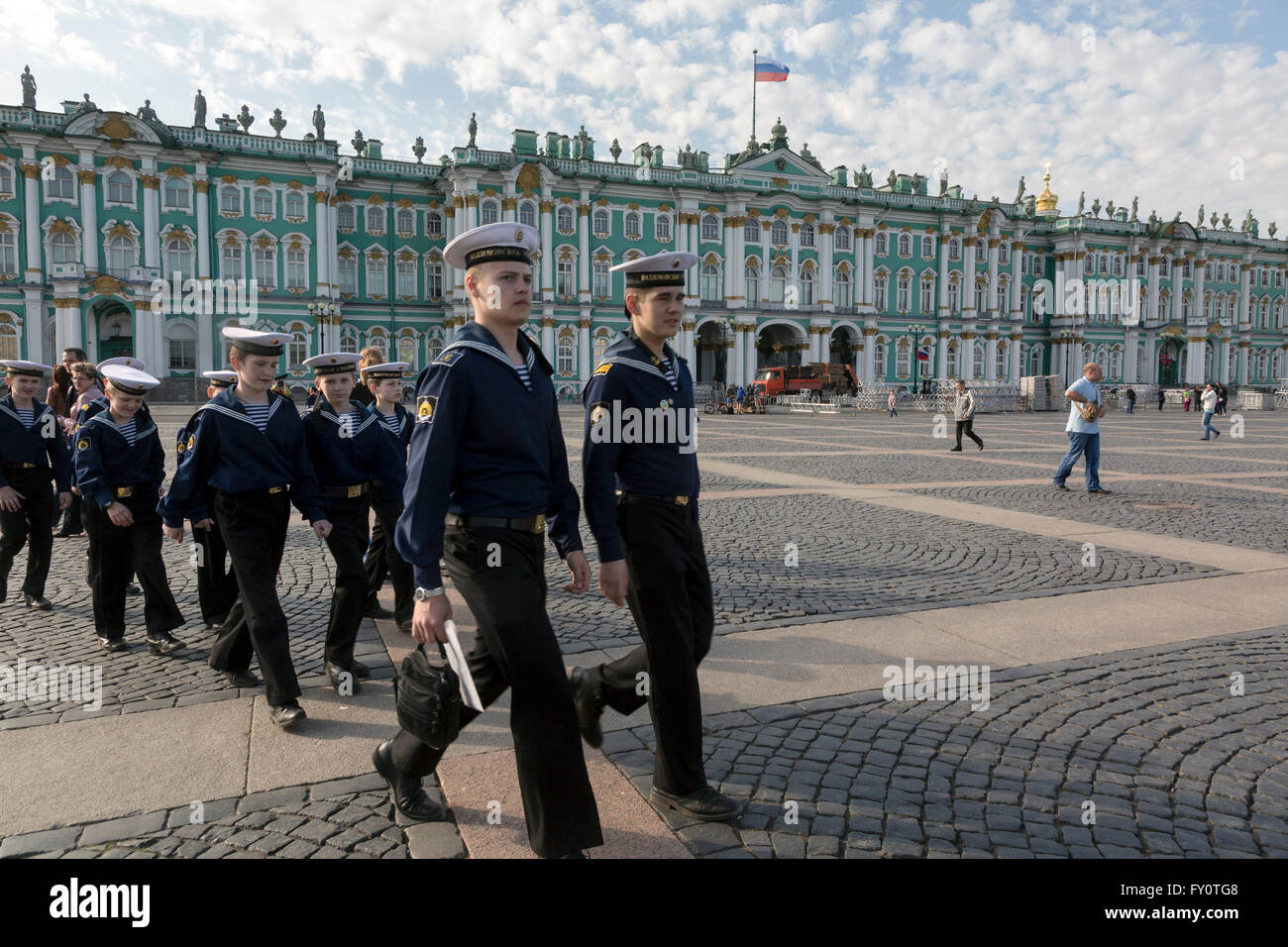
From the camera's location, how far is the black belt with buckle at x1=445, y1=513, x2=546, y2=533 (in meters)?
2.86

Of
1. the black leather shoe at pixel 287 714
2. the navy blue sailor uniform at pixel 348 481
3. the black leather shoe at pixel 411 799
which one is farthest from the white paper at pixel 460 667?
the navy blue sailor uniform at pixel 348 481

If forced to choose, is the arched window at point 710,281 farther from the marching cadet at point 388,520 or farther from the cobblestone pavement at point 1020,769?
the cobblestone pavement at point 1020,769

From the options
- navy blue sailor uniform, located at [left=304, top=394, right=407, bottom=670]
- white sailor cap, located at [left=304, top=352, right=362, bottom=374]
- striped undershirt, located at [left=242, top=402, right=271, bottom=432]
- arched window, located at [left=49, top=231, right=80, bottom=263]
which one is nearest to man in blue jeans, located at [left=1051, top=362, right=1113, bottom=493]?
navy blue sailor uniform, located at [left=304, top=394, right=407, bottom=670]

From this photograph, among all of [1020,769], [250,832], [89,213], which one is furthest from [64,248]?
[1020,769]

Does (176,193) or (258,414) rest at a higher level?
(176,193)

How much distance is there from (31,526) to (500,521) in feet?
18.7

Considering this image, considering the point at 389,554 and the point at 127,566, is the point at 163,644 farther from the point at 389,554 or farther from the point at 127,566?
the point at 389,554

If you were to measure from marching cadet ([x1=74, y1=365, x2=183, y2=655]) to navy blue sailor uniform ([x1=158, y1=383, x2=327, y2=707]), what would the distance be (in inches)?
35.5

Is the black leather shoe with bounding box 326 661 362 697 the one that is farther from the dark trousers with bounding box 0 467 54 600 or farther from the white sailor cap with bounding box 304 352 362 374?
the dark trousers with bounding box 0 467 54 600

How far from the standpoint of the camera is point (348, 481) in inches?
207

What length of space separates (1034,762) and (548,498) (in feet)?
7.88

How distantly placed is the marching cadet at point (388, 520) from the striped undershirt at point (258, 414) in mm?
1131
